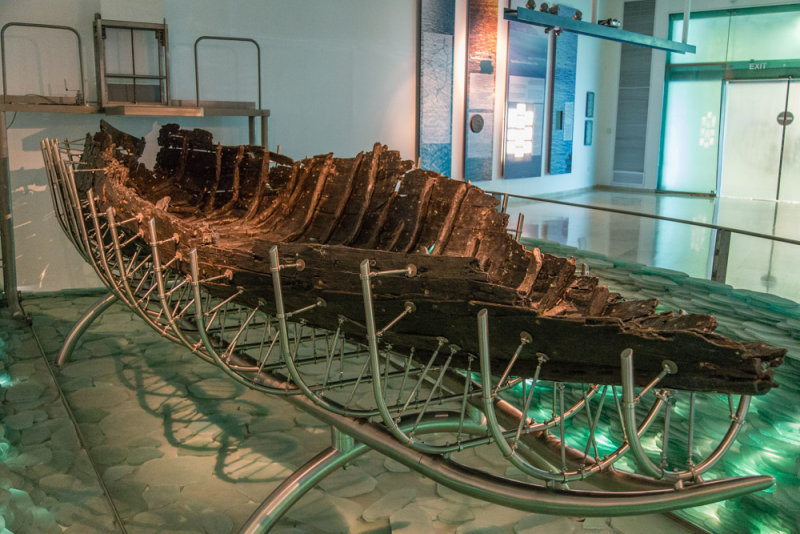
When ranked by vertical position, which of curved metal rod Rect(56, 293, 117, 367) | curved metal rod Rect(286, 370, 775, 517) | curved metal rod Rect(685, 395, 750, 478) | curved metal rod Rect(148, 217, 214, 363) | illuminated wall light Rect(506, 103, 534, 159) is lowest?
curved metal rod Rect(56, 293, 117, 367)

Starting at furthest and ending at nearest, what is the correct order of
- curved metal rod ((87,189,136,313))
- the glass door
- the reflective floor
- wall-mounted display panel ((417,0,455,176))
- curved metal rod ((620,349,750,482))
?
1. the glass door
2. wall-mounted display panel ((417,0,455,176))
3. the reflective floor
4. curved metal rod ((87,189,136,313))
5. curved metal rod ((620,349,750,482))

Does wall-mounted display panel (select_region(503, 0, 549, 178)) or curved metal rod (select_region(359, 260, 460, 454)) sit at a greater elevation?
wall-mounted display panel (select_region(503, 0, 549, 178))

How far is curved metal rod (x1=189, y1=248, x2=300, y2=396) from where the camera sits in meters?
1.91

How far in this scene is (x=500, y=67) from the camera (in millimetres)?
9203

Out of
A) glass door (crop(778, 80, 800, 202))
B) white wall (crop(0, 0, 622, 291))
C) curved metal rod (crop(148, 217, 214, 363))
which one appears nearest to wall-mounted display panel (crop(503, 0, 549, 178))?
white wall (crop(0, 0, 622, 291))

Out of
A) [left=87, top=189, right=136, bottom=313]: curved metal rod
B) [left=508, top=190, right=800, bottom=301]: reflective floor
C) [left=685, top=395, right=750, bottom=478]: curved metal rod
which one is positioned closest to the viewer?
[left=685, top=395, right=750, bottom=478]: curved metal rod

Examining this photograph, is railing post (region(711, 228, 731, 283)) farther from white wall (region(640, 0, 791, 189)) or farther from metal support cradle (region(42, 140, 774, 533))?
white wall (region(640, 0, 791, 189))

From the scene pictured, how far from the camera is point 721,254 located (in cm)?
355

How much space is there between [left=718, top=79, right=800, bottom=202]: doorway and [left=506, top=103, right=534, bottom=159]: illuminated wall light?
3719mm

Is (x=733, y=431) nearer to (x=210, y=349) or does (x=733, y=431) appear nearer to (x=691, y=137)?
(x=210, y=349)

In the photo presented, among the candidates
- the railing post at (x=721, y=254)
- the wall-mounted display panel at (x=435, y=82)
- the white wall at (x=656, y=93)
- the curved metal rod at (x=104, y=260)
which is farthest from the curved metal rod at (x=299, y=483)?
the white wall at (x=656, y=93)

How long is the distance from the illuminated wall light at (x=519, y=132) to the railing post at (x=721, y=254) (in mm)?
6162

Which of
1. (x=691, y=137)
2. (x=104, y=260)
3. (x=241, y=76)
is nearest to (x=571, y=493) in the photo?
(x=104, y=260)

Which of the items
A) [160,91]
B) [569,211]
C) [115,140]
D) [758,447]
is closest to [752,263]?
[758,447]
